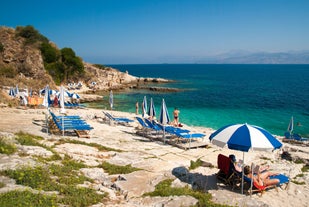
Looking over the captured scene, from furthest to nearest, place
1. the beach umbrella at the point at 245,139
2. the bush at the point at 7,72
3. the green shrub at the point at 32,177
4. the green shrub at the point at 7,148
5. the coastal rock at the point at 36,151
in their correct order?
Result: the bush at the point at 7,72
the coastal rock at the point at 36,151
the green shrub at the point at 7,148
the beach umbrella at the point at 245,139
the green shrub at the point at 32,177

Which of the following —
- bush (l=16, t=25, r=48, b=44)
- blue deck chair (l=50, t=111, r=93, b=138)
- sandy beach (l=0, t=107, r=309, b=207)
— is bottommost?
sandy beach (l=0, t=107, r=309, b=207)

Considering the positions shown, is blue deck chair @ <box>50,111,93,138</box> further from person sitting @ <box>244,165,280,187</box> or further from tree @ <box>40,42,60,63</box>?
tree @ <box>40,42,60,63</box>

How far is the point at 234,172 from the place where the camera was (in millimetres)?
8414

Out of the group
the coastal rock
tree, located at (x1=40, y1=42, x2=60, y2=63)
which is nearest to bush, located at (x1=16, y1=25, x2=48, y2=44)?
tree, located at (x1=40, y1=42, x2=60, y2=63)

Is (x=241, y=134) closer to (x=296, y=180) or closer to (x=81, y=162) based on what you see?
(x=296, y=180)

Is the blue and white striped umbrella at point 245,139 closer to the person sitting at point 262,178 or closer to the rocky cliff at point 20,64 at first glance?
the person sitting at point 262,178

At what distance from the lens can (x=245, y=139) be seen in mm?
7531

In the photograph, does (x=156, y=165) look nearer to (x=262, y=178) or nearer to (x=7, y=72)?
(x=262, y=178)

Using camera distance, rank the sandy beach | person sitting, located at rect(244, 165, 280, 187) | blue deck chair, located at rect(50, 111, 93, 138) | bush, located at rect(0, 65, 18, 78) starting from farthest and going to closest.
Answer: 1. bush, located at rect(0, 65, 18, 78)
2. blue deck chair, located at rect(50, 111, 93, 138)
3. person sitting, located at rect(244, 165, 280, 187)
4. the sandy beach

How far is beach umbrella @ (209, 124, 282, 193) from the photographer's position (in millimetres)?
7430

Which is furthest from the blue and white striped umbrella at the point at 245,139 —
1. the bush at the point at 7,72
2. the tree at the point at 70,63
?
the tree at the point at 70,63

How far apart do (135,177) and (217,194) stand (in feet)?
8.42

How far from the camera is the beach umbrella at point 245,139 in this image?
7430mm

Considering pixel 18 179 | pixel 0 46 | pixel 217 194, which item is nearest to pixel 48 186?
pixel 18 179
